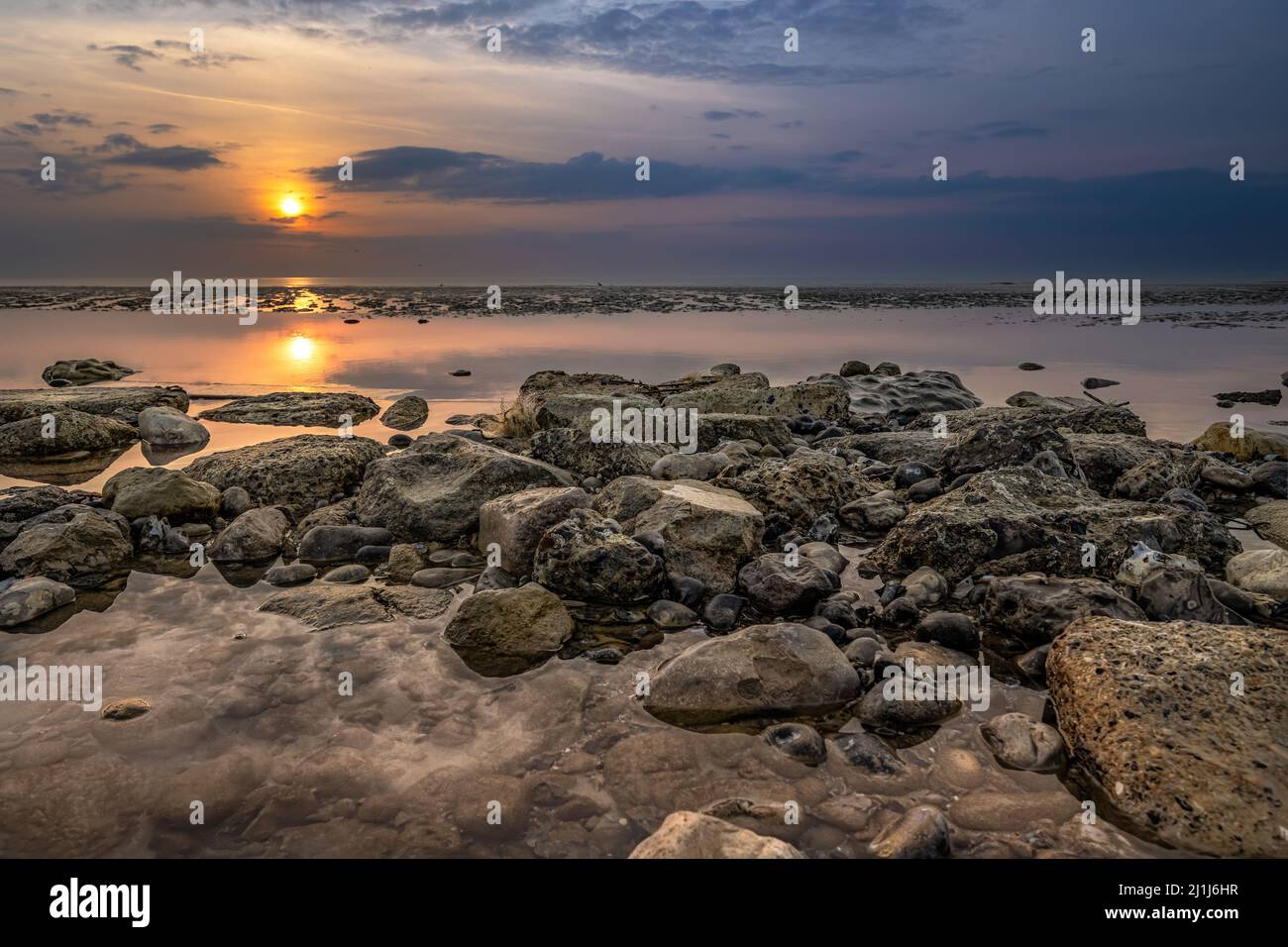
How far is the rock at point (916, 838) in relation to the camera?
2809mm

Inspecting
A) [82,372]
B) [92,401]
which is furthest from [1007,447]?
[82,372]

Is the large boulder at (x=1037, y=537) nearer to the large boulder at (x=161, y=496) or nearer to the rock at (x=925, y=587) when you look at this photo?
the rock at (x=925, y=587)

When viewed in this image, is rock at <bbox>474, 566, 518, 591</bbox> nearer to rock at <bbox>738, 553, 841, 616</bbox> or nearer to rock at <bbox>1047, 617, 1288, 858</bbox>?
rock at <bbox>738, 553, 841, 616</bbox>

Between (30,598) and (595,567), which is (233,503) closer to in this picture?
(30,598)

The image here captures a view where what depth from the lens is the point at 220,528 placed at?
670 centimetres

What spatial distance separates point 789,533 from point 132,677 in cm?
473

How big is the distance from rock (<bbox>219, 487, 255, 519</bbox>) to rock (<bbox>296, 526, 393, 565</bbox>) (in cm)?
123

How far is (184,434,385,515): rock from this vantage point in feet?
24.5

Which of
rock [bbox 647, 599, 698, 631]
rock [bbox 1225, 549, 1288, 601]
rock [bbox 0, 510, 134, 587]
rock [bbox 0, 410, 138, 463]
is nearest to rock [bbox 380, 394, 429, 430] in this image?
rock [bbox 0, 410, 138, 463]

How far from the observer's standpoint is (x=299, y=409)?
40.5 feet

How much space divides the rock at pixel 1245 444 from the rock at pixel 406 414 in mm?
11057
